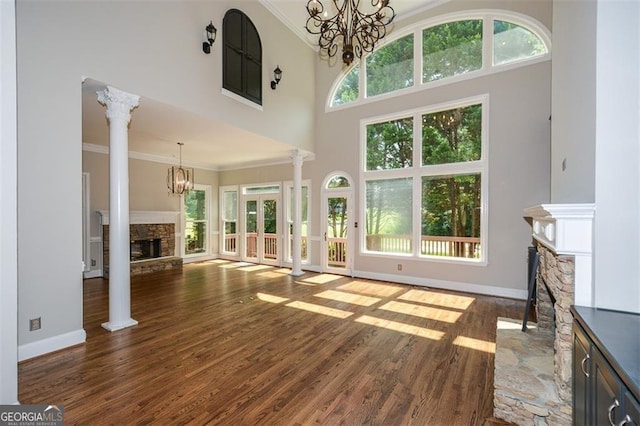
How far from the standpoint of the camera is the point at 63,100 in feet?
9.53

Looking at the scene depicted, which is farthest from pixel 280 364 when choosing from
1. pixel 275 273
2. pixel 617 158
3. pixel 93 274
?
pixel 93 274

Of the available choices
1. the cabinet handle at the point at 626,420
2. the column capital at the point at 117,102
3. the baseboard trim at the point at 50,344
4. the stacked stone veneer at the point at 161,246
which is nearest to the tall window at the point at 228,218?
the stacked stone veneer at the point at 161,246

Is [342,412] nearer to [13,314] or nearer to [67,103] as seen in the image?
[13,314]

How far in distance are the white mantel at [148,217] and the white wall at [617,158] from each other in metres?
7.87

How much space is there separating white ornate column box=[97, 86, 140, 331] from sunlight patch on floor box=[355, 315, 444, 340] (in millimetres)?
3022

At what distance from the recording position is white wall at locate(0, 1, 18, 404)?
5.65ft

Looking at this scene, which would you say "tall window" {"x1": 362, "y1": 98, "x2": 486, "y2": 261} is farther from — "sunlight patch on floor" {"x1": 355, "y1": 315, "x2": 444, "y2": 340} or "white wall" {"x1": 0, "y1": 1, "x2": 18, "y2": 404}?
"white wall" {"x1": 0, "y1": 1, "x2": 18, "y2": 404}

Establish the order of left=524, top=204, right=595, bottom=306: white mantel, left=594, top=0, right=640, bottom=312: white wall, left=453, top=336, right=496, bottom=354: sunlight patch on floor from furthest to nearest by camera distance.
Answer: left=453, top=336, right=496, bottom=354: sunlight patch on floor, left=524, top=204, right=595, bottom=306: white mantel, left=594, top=0, right=640, bottom=312: white wall

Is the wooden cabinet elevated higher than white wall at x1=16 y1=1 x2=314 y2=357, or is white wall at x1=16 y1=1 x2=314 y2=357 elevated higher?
white wall at x1=16 y1=1 x2=314 y2=357

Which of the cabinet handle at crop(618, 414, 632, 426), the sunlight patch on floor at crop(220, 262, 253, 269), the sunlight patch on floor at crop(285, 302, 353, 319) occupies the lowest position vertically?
the sunlight patch on floor at crop(220, 262, 253, 269)

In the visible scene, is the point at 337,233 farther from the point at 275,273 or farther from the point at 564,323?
the point at 564,323

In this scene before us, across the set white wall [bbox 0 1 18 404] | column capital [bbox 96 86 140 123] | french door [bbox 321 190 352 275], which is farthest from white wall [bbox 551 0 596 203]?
column capital [bbox 96 86 140 123]

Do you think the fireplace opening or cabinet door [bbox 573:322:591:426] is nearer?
cabinet door [bbox 573:322:591:426]

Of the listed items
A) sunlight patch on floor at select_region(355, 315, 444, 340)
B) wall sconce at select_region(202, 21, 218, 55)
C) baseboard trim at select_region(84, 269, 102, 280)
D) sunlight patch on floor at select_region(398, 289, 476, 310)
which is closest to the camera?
sunlight patch on floor at select_region(355, 315, 444, 340)
